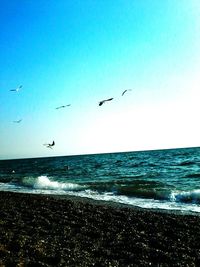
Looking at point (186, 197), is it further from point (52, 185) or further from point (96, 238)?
point (52, 185)

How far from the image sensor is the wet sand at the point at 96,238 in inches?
357

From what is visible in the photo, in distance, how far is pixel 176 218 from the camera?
14.4 m

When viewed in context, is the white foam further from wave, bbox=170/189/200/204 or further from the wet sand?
the wet sand

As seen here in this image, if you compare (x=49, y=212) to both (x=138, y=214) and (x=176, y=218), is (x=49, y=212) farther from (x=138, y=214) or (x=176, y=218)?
(x=176, y=218)

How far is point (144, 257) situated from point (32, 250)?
10.0 ft

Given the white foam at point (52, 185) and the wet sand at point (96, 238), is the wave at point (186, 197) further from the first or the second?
the white foam at point (52, 185)

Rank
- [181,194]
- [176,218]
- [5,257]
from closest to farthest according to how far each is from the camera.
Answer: [5,257], [176,218], [181,194]

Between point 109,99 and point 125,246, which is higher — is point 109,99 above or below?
above

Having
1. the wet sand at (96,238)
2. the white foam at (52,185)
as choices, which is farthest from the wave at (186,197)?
the white foam at (52,185)

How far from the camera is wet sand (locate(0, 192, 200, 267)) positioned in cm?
908

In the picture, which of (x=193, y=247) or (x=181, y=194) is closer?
(x=193, y=247)

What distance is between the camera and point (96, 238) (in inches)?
445

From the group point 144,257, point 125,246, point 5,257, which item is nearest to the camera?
point 5,257

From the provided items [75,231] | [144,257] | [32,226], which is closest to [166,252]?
[144,257]
